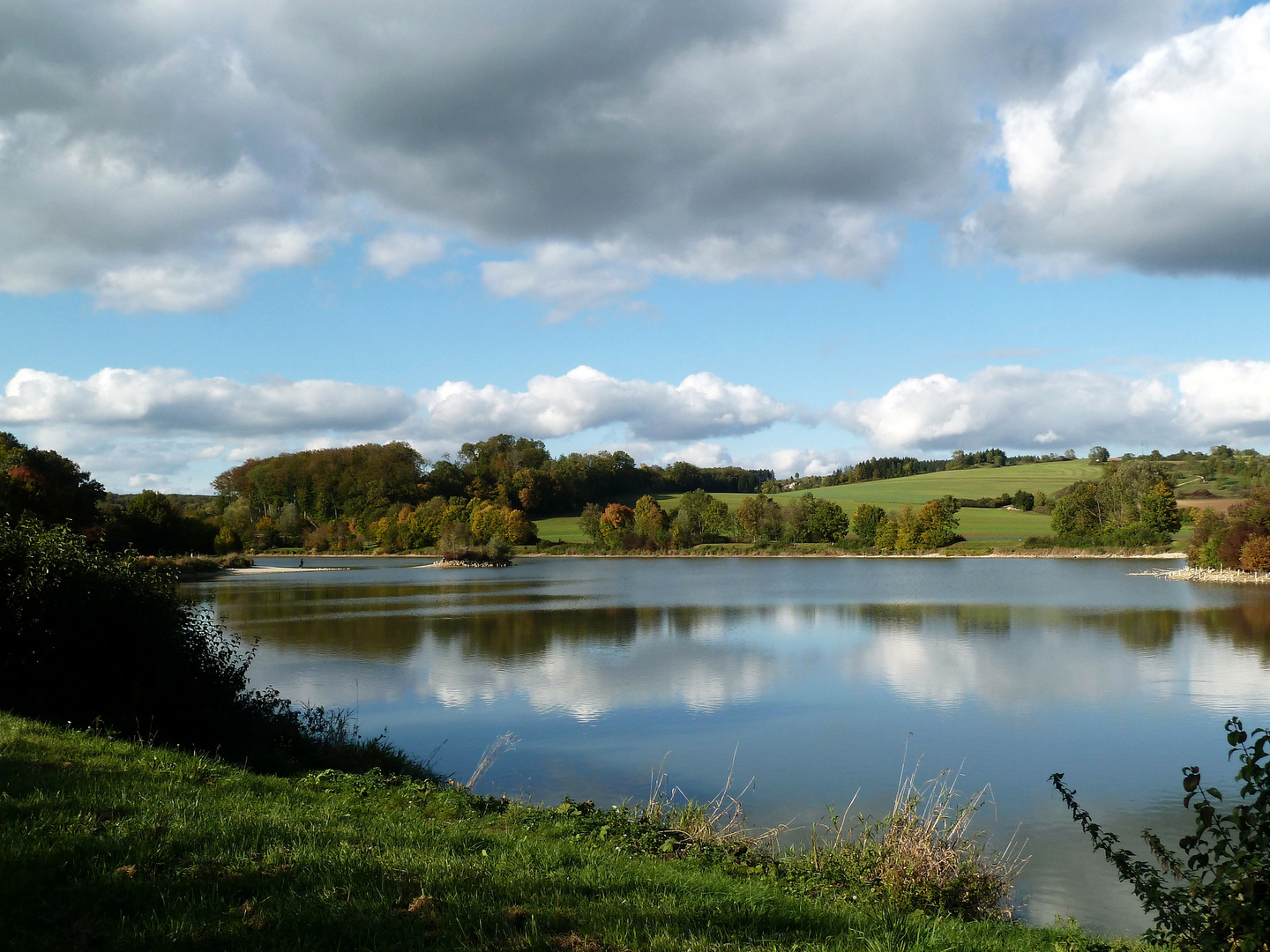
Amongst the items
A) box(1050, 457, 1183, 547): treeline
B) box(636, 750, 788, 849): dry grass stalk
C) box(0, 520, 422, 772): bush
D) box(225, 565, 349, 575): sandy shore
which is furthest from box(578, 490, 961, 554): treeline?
box(0, 520, 422, 772): bush

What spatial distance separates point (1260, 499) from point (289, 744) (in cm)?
4869

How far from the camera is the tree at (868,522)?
7894cm

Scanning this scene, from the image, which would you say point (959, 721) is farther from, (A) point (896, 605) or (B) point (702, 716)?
(A) point (896, 605)

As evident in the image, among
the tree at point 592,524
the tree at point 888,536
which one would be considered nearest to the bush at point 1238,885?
the tree at point 888,536

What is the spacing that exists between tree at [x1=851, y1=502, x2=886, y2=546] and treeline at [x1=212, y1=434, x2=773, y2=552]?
29.3 m

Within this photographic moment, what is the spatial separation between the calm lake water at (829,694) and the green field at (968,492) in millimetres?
50846

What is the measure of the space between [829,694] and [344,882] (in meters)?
12.2

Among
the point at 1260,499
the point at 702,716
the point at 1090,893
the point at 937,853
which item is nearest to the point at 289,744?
the point at 702,716

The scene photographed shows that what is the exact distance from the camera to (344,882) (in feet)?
15.0

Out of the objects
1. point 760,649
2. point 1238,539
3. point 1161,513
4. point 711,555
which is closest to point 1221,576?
point 1238,539

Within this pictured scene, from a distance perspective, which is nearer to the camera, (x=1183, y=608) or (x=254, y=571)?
(x=1183, y=608)

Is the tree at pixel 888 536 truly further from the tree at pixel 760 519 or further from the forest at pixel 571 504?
the tree at pixel 760 519

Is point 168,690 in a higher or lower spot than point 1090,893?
higher

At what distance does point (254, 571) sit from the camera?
218 feet
